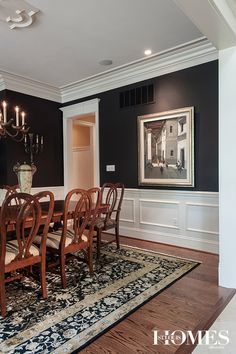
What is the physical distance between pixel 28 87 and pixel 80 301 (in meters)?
3.98

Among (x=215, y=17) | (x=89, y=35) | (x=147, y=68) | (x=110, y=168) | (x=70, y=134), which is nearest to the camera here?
(x=215, y=17)

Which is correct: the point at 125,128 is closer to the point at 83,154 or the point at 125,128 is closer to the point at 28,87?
the point at 28,87

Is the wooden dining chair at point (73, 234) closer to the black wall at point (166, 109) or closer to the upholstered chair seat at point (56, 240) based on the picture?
the upholstered chair seat at point (56, 240)

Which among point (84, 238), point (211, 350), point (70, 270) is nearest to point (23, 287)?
point (70, 270)

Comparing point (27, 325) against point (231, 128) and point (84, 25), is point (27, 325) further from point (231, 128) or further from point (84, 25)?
point (84, 25)

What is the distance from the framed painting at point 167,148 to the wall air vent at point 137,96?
0.28 meters

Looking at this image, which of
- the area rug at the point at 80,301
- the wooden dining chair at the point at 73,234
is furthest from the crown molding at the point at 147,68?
the area rug at the point at 80,301

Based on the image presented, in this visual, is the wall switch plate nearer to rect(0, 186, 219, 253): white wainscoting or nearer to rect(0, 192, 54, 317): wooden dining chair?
rect(0, 186, 219, 253): white wainscoting

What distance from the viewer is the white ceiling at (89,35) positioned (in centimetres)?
261

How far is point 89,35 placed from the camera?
315 cm

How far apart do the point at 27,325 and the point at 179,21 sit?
3.30m

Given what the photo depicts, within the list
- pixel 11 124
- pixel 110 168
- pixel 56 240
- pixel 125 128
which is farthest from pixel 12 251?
pixel 125 128

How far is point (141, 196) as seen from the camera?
13.9 ft

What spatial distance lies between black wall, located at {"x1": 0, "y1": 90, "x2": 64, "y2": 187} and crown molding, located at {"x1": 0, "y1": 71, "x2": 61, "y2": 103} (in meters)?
0.08
